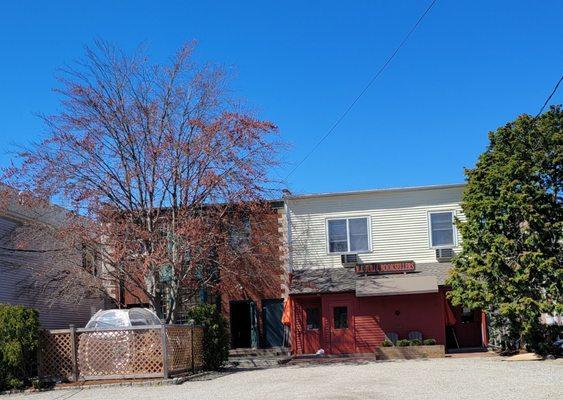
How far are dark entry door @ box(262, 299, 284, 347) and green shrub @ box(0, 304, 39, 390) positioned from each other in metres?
12.2

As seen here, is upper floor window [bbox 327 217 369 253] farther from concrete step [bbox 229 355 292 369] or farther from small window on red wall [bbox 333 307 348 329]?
concrete step [bbox 229 355 292 369]

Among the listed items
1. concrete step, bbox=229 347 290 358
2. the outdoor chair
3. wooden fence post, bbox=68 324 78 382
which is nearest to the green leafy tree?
the outdoor chair

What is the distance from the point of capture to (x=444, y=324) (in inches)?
1009

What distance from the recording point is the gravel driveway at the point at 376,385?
12.8 m

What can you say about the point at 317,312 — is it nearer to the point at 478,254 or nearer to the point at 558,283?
the point at 478,254

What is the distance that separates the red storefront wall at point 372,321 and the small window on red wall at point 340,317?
0.63 ft

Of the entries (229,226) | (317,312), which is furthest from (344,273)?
(229,226)

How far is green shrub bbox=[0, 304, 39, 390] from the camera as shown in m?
16.8

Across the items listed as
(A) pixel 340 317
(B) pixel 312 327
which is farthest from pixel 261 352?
(A) pixel 340 317

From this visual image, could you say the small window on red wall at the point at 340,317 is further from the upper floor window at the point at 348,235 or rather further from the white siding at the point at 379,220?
the upper floor window at the point at 348,235

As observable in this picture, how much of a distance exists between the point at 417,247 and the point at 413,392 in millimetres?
14862

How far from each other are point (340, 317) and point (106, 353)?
11404 millimetres

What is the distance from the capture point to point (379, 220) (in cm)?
2775

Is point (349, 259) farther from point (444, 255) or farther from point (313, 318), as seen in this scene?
point (444, 255)
